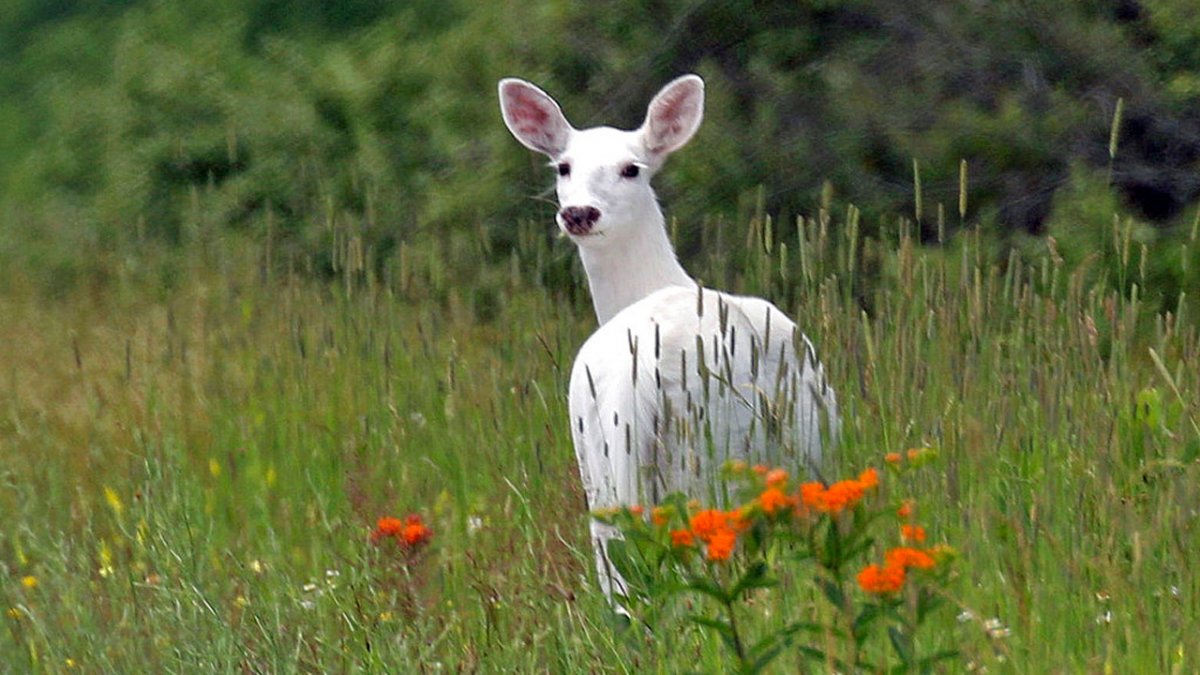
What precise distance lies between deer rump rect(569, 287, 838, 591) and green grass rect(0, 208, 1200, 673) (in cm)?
13

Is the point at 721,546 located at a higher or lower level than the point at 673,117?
lower

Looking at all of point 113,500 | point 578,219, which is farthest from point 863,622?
point 113,500

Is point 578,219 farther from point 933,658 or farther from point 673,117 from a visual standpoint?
point 933,658

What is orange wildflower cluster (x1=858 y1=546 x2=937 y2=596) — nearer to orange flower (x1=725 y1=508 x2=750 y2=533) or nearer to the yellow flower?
orange flower (x1=725 y1=508 x2=750 y2=533)

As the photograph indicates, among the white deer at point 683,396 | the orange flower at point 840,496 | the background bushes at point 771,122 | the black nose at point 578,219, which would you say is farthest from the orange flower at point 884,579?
the background bushes at point 771,122

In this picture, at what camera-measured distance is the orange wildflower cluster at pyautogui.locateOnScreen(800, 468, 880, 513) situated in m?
2.93

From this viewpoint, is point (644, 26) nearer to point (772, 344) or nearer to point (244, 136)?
point (244, 136)

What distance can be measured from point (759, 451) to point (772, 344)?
0.29m

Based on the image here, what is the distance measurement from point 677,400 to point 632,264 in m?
1.24

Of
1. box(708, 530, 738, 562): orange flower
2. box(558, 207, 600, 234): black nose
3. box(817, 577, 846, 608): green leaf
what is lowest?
box(817, 577, 846, 608): green leaf

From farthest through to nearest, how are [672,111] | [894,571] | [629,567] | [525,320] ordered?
1. [525,320]
2. [672,111]
3. [629,567]
4. [894,571]

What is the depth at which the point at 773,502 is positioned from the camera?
297 cm

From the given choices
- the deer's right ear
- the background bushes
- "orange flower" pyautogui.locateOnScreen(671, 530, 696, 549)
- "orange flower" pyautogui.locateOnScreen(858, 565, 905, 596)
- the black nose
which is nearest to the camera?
"orange flower" pyautogui.locateOnScreen(858, 565, 905, 596)

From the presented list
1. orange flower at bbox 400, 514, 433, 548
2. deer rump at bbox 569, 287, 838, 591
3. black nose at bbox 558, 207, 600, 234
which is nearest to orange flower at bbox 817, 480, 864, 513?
orange flower at bbox 400, 514, 433, 548
